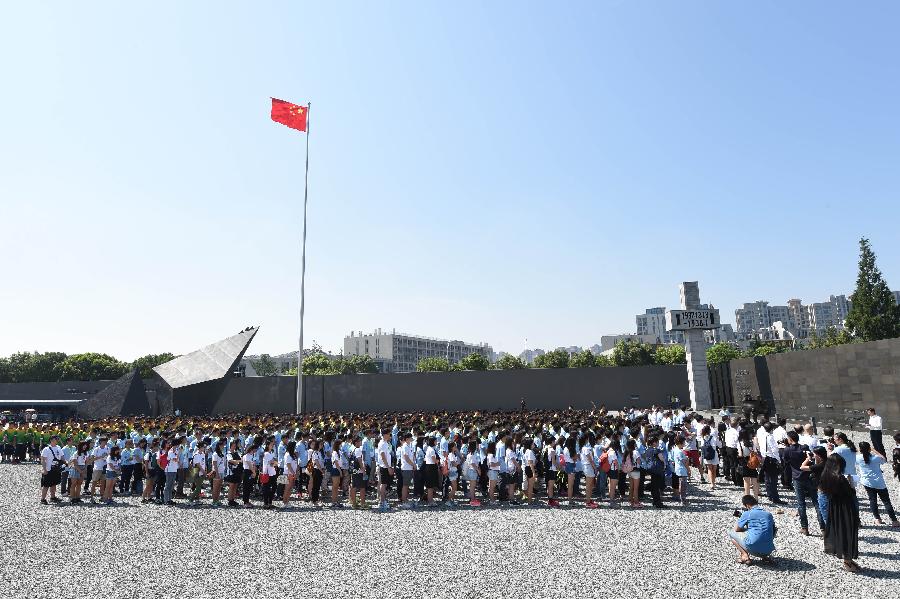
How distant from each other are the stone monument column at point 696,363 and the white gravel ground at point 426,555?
24.4 meters

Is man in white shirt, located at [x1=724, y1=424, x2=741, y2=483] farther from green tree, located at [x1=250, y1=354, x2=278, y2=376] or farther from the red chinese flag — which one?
green tree, located at [x1=250, y1=354, x2=278, y2=376]

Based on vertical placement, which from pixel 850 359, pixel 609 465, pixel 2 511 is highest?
pixel 850 359

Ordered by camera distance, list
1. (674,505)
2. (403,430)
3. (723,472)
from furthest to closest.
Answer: (403,430), (723,472), (674,505)

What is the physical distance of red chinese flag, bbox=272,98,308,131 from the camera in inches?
1219

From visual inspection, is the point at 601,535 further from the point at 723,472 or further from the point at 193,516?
the point at 193,516

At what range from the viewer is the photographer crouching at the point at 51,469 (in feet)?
44.3

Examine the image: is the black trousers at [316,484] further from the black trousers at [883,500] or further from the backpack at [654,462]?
the black trousers at [883,500]

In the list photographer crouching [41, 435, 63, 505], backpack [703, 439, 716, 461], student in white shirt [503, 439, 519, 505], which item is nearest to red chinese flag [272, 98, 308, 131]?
photographer crouching [41, 435, 63, 505]

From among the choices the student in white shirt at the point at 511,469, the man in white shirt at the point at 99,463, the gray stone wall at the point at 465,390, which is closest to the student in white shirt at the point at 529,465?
the student in white shirt at the point at 511,469

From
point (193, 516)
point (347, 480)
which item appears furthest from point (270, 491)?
point (347, 480)

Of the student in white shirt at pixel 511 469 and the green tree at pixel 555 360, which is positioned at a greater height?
the green tree at pixel 555 360

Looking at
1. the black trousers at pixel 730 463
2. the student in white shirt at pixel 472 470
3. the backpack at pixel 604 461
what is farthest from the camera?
the black trousers at pixel 730 463

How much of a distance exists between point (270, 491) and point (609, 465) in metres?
7.32

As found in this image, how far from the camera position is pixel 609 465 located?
470 inches
